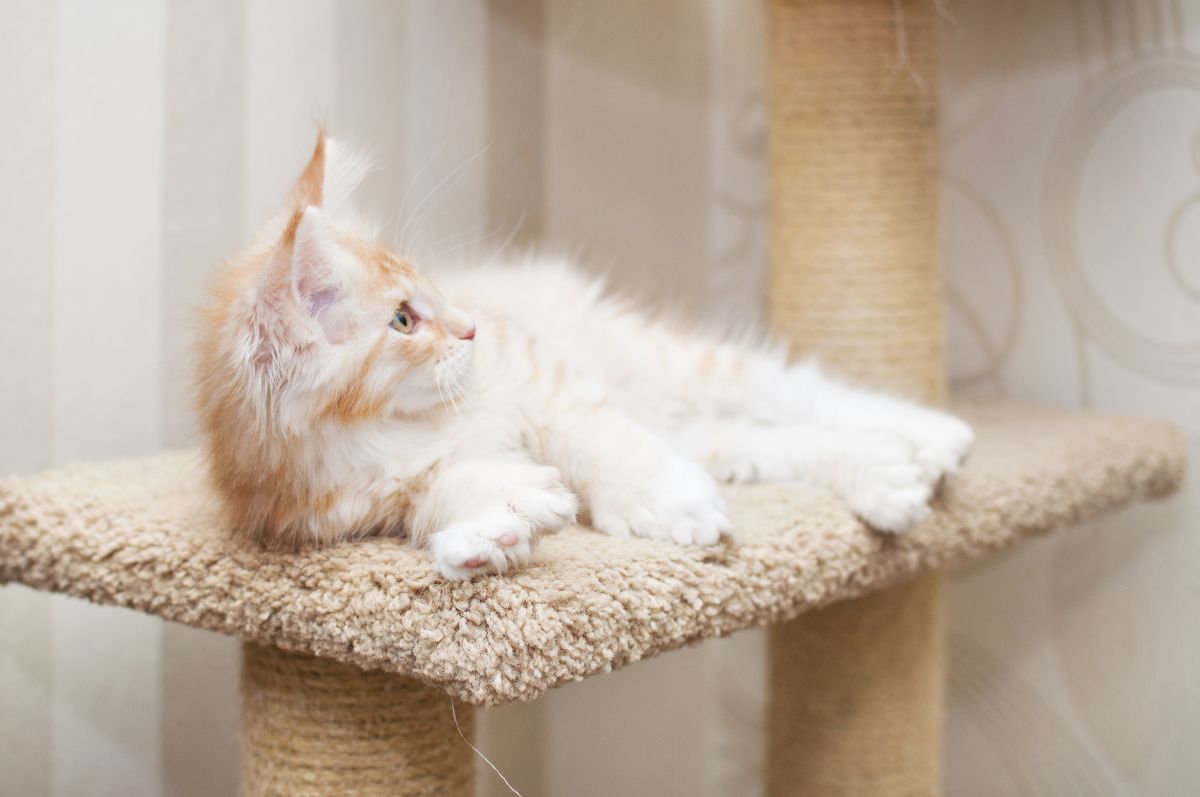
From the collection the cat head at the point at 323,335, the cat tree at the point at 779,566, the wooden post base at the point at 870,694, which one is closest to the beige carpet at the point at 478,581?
the cat tree at the point at 779,566

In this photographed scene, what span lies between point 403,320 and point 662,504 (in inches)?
9.6

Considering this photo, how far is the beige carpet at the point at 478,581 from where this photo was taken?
0.67 m

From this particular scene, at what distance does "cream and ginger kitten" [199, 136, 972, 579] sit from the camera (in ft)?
2.37

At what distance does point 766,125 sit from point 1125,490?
38.7 inches

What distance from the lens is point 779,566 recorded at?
836 mm

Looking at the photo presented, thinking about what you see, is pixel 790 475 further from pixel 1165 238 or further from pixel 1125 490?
pixel 1165 238

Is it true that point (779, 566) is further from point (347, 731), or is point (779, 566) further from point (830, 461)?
point (347, 731)

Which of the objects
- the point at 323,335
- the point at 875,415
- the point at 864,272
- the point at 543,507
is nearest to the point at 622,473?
the point at 543,507

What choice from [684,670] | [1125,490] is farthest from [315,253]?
[684,670]

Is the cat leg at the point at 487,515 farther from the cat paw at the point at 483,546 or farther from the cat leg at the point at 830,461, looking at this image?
the cat leg at the point at 830,461

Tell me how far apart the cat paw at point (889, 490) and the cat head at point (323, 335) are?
14.8 inches

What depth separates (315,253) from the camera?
2.36 ft

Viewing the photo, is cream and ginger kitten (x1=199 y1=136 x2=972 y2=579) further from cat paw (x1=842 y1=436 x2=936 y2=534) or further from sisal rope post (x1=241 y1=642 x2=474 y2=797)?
sisal rope post (x1=241 y1=642 x2=474 y2=797)

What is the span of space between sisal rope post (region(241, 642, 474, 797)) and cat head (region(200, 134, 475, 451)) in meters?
0.21
